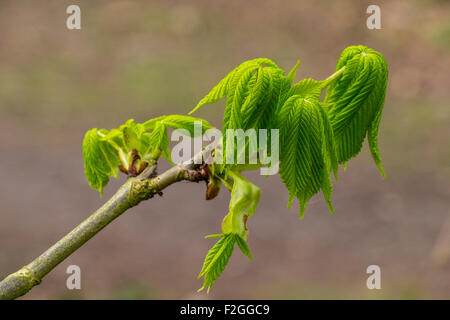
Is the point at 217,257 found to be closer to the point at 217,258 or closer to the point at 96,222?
the point at 217,258

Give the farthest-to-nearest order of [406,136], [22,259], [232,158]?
[406,136] < [22,259] < [232,158]

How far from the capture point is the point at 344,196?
396 cm

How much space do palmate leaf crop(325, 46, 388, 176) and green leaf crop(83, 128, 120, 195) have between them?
36 centimetres

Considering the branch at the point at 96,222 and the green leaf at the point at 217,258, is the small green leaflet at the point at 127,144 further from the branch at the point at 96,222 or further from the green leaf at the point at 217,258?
the green leaf at the point at 217,258

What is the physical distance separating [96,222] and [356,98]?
0.38 metres

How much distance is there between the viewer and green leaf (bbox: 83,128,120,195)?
86cm

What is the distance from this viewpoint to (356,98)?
717 millimetres

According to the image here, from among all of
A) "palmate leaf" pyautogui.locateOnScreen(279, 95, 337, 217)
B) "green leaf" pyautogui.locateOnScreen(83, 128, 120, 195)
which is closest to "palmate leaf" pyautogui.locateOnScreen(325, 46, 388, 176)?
"palmate leaf" pyautogui.locateOnScreen(279, 95, 337, 217)

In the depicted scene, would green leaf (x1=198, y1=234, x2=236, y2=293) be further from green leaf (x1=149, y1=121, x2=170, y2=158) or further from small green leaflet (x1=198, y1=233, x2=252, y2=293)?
green leaf (x1=149, y1=121, x2=170, y2=158)

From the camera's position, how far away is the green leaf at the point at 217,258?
0.70m

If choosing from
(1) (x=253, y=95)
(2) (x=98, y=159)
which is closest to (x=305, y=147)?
(1) (x=253, y=95)

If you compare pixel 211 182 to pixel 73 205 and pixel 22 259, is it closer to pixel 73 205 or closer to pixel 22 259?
pixel 22 259

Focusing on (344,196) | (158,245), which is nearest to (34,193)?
(158,245)

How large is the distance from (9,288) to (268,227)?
302cm
